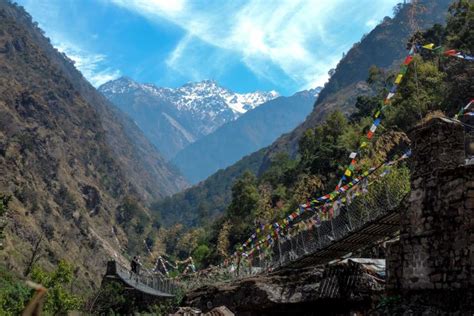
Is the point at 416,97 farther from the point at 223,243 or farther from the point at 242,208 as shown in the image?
the point at 242,208

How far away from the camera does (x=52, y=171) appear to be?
354 ft

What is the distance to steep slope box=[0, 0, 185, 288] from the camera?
85.9 m

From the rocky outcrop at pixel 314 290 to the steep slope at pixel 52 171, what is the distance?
196ft

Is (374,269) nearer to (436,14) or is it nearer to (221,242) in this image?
(221,242)

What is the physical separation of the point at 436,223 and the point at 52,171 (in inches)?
4170

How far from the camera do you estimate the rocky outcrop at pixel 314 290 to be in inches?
431

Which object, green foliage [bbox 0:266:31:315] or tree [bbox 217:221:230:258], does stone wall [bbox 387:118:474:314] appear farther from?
tree [bbox 217:221:230:258]

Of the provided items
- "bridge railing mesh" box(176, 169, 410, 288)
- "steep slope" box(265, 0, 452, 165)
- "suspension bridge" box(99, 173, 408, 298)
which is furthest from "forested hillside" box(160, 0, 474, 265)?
"steep slope" box(265, 0, 452, 165)

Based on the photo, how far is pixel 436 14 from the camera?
166 meters

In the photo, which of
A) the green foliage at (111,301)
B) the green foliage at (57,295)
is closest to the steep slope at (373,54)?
the green foliage at (111,301)

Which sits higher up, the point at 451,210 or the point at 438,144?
the point at 438,144

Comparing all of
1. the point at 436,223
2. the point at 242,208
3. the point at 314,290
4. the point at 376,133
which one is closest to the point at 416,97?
the point at 376,133

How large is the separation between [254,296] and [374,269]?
268 cm

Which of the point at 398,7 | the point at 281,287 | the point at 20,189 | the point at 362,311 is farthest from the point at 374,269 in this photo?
the point at 398,7
